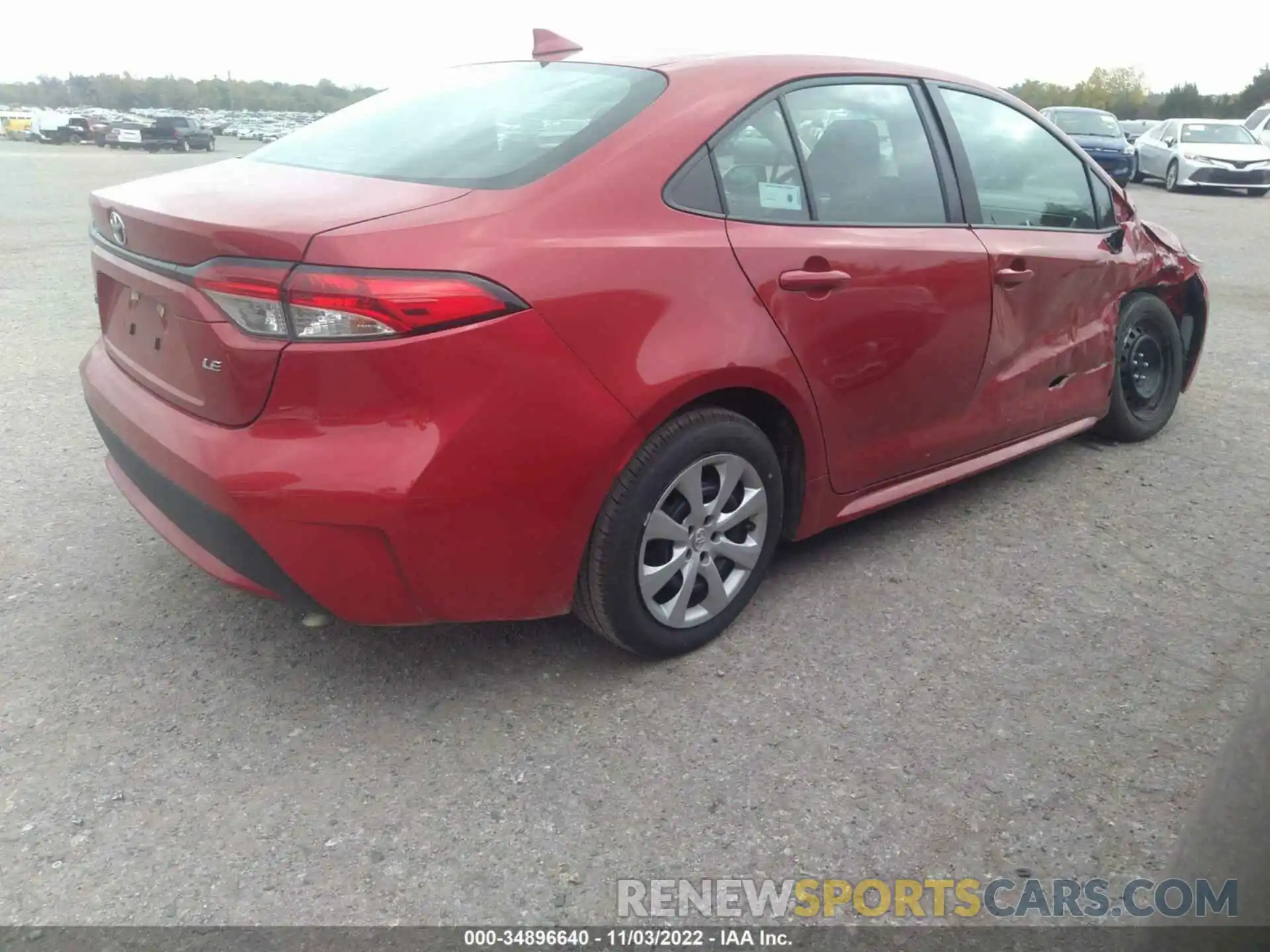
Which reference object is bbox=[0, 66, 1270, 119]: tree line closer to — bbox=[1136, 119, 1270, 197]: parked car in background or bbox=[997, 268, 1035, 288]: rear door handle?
bbox=[1136, 119, 1270, 197]: parked car in background

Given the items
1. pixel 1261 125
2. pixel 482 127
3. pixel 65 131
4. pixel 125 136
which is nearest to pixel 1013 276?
pixel 482 127

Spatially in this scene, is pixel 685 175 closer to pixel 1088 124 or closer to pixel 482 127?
pixel 482 127

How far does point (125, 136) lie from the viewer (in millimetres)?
46844

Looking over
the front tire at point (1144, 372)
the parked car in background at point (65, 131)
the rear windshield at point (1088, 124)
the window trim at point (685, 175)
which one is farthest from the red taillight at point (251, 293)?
the parked car in background at point (65, 131)

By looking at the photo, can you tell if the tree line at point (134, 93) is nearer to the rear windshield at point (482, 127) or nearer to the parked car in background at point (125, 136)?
the parked car in background at point (125, 136)

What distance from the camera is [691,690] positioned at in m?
2.88

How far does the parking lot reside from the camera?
2.24 meters

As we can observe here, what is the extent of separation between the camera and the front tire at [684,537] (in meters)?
2.73

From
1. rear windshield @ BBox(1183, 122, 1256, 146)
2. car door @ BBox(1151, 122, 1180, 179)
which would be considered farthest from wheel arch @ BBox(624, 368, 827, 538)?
rear windshield @ BBox(1183, 122, 1256, 146)

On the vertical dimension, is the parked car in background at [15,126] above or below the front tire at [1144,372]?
above

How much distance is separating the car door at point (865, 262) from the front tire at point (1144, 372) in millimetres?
1349

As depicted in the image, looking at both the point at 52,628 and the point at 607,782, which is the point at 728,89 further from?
the point at 52,628

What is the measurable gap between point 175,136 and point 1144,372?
45587mm

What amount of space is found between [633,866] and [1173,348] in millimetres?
3855
